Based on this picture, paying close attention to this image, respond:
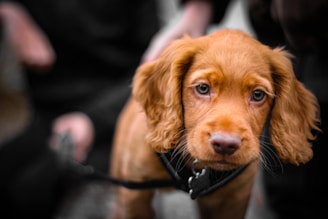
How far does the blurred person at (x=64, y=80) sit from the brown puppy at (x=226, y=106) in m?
1.15

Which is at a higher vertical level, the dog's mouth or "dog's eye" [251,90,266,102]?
"dog's eye" [251,90,266,102]

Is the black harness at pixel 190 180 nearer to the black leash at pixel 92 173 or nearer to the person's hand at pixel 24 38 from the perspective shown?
the black leash at pixel 92 173

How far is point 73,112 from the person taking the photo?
95.6 inches

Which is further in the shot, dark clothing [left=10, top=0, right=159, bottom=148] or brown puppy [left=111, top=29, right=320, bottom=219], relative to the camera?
dark clothing [left=10, top=0, right=159, bottom=148]

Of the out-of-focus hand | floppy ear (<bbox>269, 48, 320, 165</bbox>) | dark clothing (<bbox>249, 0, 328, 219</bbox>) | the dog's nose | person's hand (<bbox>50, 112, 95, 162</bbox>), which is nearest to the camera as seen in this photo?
the dog's nose

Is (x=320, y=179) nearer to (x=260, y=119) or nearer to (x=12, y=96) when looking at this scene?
(x=260, y=119)

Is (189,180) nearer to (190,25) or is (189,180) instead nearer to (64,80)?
(190,25)

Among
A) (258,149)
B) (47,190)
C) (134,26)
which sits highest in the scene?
(258,149)

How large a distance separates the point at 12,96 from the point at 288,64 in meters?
1.96

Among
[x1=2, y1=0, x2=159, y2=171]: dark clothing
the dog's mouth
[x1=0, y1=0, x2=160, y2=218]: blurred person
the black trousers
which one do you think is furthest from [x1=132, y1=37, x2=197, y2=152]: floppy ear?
[x1=2, y1=0, x2=159, y2=171]: dark clothing

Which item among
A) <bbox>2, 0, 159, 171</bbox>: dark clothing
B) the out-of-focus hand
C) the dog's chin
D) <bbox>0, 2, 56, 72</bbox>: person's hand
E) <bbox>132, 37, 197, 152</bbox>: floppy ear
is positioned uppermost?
<bbox>132, 37, 197, 152</bbox>: floppy ear

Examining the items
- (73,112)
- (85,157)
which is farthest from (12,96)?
(85,157)

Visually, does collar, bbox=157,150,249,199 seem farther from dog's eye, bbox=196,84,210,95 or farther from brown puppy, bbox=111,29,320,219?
dog's eye, bbox=196,84,210,95

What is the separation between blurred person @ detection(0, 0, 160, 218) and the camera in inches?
86.4
